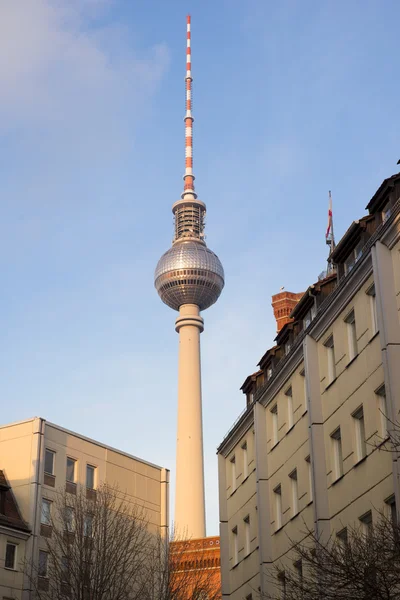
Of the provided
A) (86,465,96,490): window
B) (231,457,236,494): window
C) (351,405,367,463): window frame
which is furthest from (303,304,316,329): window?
(86,465,96,490): window

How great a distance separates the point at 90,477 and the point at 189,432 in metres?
89.4

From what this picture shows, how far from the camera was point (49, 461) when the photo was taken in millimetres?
58188

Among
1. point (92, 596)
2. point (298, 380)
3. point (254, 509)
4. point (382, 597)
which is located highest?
point (298, 380)

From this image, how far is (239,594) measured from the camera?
149ft

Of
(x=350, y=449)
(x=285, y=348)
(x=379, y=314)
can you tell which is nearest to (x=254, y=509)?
(x=285, y=348)

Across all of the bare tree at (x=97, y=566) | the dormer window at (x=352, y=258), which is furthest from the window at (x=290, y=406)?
the bare tree at (x=97, y=566)

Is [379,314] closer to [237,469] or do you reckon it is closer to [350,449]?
[350,449]

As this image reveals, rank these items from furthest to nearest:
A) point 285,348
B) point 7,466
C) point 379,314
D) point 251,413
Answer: point 7,466
point 251,413
point 285,348
point 379,314

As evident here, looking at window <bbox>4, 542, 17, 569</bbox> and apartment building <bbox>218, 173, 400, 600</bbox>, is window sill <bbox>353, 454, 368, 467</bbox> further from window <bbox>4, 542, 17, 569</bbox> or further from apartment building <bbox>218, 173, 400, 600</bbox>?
window <bbox>4, 542, 17, 569</bbox>

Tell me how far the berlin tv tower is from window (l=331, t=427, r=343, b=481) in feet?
364

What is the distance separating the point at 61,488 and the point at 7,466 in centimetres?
338

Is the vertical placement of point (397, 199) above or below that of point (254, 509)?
above

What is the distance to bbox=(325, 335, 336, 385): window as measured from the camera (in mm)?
34875

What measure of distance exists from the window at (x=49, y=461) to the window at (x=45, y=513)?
5.60 ft
